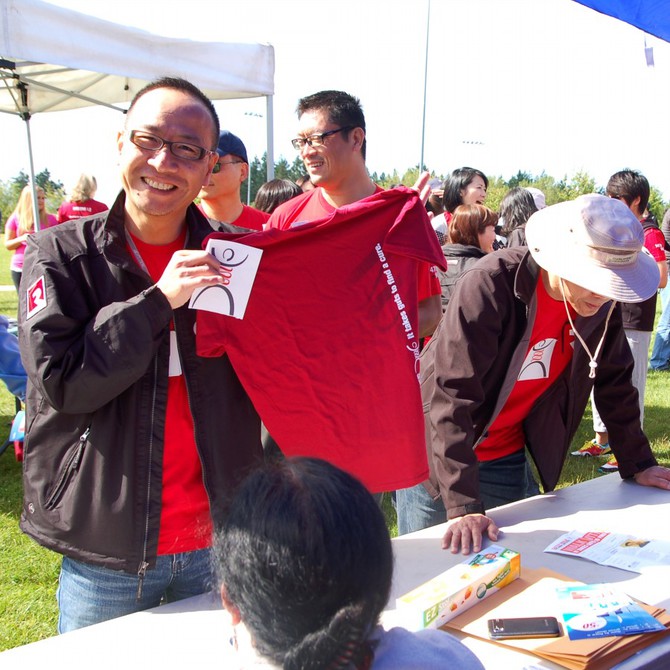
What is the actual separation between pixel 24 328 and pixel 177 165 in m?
0.50

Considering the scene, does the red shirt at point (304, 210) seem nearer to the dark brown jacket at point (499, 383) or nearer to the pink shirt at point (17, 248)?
the dark brown jacket at point (499, 383)

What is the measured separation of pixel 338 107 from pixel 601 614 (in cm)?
217

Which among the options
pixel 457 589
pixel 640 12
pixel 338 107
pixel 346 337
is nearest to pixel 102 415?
pixel 346 337

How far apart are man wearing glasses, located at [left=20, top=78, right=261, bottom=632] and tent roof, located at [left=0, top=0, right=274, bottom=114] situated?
2.89 meters

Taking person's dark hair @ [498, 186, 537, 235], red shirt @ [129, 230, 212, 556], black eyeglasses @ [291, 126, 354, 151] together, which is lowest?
red shirt @ [129, 230, 212, 556]

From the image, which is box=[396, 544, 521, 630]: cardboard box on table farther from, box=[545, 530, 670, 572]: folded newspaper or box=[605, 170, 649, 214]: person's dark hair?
box=[605, 170, 649, 214]: person's dark hair

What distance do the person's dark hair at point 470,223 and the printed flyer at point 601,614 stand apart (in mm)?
2875

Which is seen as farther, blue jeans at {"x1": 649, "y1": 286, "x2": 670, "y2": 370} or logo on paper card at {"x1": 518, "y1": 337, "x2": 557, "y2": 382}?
blue jeans at {"x1": 649, "y1": 286, "x2": 670, "y2": 370}

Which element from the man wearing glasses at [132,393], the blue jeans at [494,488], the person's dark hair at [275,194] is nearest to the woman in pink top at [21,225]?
the person's dark hair at [275,194]

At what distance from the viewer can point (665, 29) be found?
106 inches

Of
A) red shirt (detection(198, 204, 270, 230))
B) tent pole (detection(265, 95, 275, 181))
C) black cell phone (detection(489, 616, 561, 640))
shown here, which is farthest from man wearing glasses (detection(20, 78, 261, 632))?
tent pole (detection(265, 95, 275, 181))

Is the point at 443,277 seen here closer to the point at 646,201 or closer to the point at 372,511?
the point at 646,201

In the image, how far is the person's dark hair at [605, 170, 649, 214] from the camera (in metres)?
5.19

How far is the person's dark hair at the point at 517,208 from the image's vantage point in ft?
16.3
